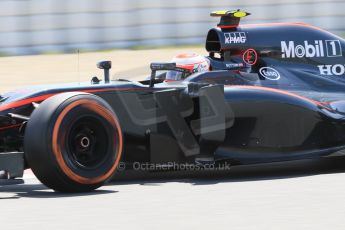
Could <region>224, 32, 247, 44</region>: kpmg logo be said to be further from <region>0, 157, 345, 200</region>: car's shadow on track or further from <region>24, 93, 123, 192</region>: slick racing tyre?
<region>24, 93, 123, 192</region>: slick racing tyre

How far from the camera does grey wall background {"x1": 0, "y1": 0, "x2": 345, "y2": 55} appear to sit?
13.6 meters

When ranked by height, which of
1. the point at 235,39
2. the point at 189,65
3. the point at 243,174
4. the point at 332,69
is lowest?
the point at 243,174

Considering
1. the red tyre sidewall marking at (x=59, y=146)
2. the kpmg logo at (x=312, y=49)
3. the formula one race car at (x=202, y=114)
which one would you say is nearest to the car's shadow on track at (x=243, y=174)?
the formula one race car at (x=202, y=114)

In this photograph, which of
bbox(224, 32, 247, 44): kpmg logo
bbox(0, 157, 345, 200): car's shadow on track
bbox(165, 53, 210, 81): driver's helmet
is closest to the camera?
bbox(0, 157, 345, 200): car's shadow on track

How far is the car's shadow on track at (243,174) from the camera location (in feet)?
23.3

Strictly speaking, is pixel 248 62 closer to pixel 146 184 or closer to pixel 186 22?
pixel 146 184

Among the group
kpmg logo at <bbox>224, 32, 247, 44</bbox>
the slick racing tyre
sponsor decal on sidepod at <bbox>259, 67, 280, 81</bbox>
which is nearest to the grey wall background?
kpmg logo at <bbox>224, 32, 247, 44</bbox>

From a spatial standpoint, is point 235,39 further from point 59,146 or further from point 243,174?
point 59,146

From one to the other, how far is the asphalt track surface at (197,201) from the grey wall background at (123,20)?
20.3ft

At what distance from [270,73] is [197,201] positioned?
2.55 metres

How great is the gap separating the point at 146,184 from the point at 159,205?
1214 mm

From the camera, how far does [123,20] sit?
14.1 m

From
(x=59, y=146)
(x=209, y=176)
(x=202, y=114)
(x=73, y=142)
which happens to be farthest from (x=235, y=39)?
(x=59, y=146)

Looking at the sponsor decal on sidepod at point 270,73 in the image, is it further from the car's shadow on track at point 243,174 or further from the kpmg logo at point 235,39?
the car's shadow on track at point 243,174
